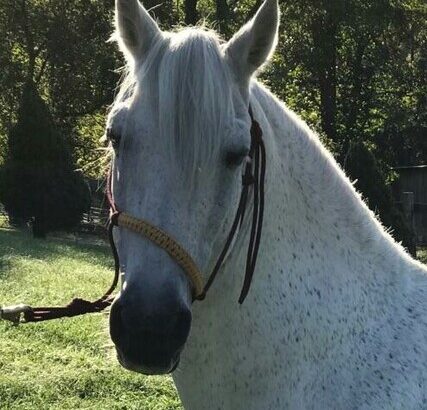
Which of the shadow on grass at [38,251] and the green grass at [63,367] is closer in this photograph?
the green grass at [63,367]

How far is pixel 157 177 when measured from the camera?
187 centimetres

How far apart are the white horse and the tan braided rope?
0.02m

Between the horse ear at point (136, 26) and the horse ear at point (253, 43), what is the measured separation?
25 centimetres

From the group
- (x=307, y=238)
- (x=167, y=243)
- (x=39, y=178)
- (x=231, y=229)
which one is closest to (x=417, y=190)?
(x=39, y=178)

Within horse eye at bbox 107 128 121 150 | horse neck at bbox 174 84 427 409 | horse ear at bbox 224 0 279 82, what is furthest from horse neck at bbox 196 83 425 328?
horse eye at bbox 107 128 121 150

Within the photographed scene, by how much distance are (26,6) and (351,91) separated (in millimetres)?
13708

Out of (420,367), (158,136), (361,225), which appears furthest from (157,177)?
(420,367)

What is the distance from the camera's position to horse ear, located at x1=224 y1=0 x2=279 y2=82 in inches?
81.1

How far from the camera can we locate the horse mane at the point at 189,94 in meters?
1.87

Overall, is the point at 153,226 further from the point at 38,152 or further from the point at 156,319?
the point at 38,152

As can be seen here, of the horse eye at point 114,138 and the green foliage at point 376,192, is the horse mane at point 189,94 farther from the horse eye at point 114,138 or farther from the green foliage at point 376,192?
the green foliage at point 376,192

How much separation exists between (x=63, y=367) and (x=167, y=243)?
15.2 ft

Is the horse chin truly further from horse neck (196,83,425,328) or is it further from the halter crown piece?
horse neck (196,83,425,328)

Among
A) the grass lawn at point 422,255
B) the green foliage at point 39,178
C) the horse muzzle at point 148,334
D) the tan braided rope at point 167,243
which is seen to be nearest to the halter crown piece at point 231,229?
the tan braided rope at point 167,243
